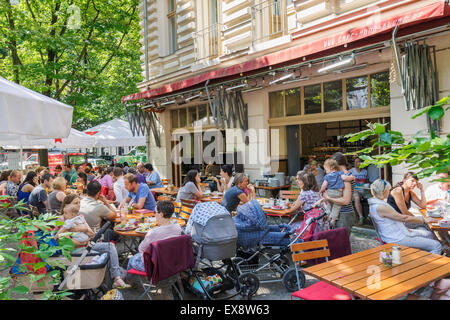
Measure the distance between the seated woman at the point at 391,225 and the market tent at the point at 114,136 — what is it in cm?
958

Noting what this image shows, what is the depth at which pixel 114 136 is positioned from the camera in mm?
12344

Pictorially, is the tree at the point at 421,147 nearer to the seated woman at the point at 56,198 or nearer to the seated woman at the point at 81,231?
the seated woman at the point at 81,231

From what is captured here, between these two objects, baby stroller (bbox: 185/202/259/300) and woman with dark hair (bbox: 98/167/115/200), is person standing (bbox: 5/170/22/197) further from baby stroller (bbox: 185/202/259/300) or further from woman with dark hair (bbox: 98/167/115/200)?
baby stroller (bbox: 185/202/259/300)

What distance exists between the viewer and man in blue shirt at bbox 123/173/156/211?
6.62 metres

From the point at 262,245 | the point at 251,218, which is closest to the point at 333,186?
the point at 262,245

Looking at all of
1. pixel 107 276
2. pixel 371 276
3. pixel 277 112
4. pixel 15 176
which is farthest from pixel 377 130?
pixel 15 176

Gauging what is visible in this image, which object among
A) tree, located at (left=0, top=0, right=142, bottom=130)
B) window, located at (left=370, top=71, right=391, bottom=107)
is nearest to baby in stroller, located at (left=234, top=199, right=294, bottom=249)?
window, located at (left=370, top=71, right=391, bottom=107)

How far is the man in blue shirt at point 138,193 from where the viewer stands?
662 centimetres

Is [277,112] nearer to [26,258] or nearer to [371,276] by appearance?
[371,276]

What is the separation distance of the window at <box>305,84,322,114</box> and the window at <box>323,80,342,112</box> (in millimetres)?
146

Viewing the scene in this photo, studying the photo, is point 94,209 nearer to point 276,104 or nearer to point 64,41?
point 276,104

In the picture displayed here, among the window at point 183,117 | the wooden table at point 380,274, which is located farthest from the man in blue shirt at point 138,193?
the window at point 183,117

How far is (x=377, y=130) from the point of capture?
4.82 feet

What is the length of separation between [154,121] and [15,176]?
617 centimetres
